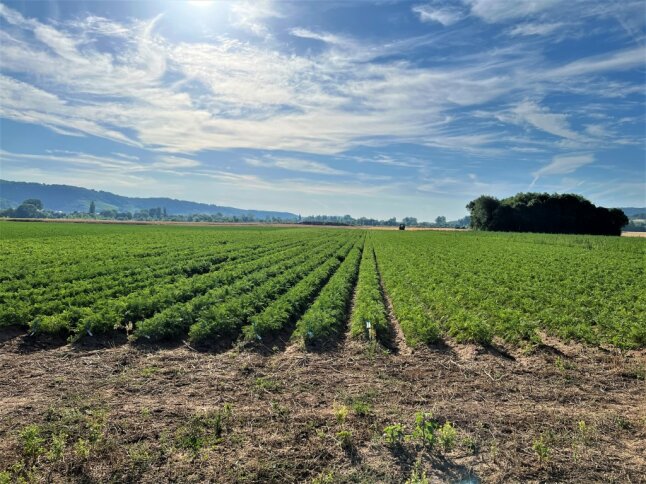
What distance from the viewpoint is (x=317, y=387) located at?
8.29m

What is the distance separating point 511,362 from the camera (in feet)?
32.5

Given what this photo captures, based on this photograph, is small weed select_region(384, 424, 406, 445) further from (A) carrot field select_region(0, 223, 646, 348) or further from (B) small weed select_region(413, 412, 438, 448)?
(A) carrot field select_region(0, 223, 646, 348)

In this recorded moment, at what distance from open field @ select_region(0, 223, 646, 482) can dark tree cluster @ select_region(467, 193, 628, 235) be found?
293ft

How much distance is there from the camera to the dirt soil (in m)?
5.46

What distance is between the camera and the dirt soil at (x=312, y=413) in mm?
5461

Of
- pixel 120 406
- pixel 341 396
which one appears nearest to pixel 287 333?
pixel 341 396

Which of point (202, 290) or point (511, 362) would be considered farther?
point (202, 290)

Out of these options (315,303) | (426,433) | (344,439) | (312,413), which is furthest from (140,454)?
(315,303)

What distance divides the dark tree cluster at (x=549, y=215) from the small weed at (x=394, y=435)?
103267 mm

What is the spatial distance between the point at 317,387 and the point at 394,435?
8.37 feet

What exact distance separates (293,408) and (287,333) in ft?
16.7

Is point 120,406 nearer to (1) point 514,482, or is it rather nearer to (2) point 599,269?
(1) point 514,482

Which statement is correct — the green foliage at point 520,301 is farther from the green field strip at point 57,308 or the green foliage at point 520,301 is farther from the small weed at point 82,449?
the green field strip at point 57,308

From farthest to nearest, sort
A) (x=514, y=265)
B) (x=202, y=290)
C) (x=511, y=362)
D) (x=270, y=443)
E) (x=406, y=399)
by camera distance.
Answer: (x=514, y=265), (x=202, y=290), (x=511, y=362), (x=406, y=399), (x=270, y=443)
